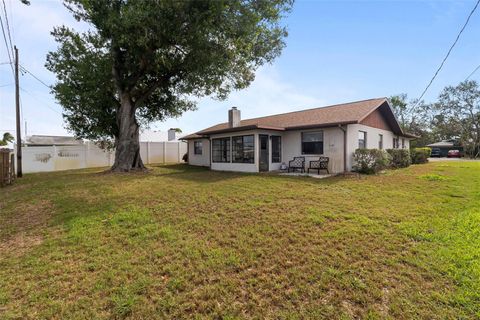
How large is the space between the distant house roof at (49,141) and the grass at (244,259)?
22048mm

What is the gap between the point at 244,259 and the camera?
141 inches

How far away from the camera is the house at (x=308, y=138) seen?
39.5 feet

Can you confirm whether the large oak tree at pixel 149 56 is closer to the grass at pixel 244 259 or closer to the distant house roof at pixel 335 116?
the distant house roof at pixel 335 116

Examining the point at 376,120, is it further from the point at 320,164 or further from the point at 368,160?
the point at 320,164

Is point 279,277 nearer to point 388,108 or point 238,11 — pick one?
point 238,11

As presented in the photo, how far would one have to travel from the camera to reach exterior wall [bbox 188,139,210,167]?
1906cm

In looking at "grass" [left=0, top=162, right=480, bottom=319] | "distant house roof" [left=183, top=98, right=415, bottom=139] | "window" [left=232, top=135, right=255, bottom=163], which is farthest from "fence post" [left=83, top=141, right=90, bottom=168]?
"grass" [left=0, top=162, right=480, bottom=319]

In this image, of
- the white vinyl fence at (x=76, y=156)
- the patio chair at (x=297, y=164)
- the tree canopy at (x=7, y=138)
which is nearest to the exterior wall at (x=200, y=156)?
the white vinyl fence at (x=76, y=156)

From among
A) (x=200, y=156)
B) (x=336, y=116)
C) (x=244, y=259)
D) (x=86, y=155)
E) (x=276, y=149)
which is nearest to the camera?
(x=244, y=259)

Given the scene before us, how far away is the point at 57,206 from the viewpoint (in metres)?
6.52

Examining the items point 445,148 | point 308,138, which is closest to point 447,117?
point 445,148

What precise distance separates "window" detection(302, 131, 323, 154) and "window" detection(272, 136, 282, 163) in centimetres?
142

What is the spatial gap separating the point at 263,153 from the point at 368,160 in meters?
5.11

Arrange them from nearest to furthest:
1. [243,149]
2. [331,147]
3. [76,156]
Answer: [331,147], [243,149], [76,156]
